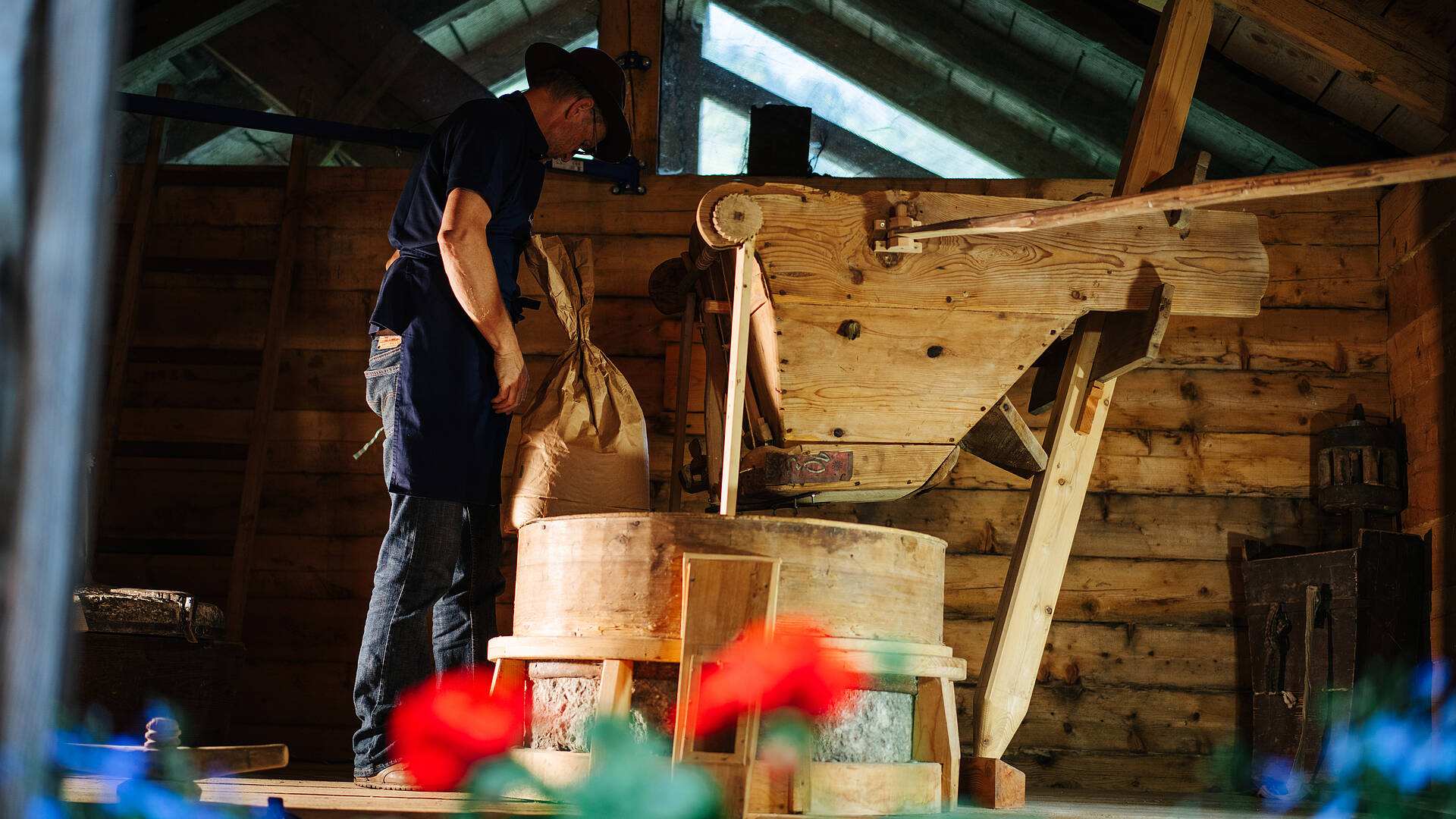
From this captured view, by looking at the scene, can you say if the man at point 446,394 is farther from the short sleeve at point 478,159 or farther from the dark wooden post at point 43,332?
the dark wooden post at point 43,332

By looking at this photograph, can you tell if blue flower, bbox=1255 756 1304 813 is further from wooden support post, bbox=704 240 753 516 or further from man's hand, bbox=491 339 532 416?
man's hand, bbox=491 339 532 416

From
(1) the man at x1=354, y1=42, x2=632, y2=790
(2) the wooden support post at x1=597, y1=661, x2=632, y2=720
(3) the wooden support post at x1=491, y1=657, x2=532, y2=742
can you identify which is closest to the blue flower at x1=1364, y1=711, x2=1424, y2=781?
(2) the wooden support post at x1=597, y1=661, x2=632, y2=720

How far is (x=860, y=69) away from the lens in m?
4.31

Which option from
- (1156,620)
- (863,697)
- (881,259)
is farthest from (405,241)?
(1156,620)

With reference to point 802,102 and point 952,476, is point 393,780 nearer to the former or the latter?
point 952,476

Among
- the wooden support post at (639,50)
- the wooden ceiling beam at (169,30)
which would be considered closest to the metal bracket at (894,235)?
the wooden support post at (639,50)

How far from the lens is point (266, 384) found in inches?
154

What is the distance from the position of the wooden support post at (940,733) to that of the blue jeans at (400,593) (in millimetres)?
1189

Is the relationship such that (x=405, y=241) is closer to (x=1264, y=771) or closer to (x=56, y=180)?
(x=56, y=180)

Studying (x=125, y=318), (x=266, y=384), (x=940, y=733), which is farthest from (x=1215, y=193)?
(x=125, y=318)

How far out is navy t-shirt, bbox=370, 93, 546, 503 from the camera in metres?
2.73

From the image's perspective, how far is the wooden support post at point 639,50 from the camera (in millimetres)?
4180

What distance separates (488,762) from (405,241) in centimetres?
137

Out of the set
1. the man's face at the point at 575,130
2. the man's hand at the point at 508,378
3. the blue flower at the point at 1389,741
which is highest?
the man's face at the point at 575,130
